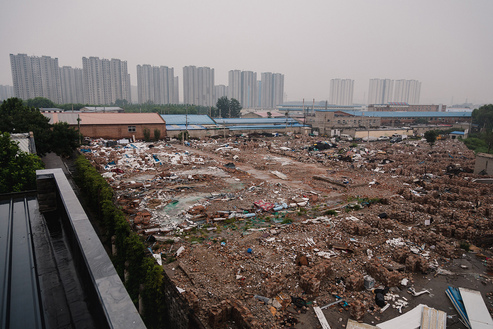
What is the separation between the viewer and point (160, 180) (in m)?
15.4

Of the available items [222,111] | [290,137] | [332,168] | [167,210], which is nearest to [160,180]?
[167,210]

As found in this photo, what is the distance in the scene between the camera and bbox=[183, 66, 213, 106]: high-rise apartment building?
294 feet

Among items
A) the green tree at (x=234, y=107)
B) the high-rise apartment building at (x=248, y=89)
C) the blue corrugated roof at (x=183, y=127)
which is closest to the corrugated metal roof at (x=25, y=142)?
the blue corrugated roof at (x=183, y=127)

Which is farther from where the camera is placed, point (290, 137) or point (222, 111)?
point (222, 111)

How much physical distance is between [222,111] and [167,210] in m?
46.8

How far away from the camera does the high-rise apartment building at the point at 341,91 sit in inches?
5098

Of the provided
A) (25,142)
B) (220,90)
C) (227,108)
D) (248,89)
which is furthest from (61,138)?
(220,90)

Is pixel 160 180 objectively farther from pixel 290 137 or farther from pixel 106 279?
pixel 290 137

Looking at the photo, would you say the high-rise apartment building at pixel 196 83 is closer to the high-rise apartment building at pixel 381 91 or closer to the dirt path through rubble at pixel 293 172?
the dirt path through rubble at pixel 293 172

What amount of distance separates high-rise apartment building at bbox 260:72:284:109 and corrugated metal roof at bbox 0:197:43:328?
4416 inches

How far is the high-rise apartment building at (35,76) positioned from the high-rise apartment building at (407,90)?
130m

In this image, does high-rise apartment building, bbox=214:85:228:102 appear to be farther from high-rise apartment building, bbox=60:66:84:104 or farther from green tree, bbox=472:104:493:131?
green tree, bbox=472:104:493:131

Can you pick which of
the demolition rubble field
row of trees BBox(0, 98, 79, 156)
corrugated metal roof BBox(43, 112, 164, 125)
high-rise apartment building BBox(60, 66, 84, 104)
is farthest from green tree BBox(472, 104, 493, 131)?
high-rise apartment building BBox(60, 66, 84, 104)

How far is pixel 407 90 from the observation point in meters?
128
